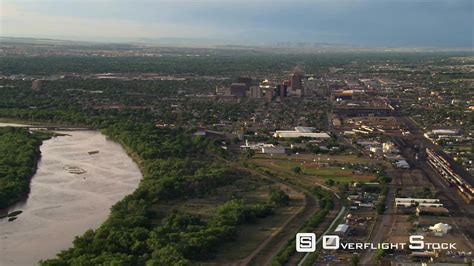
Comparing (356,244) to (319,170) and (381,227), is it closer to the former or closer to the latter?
(381,227)

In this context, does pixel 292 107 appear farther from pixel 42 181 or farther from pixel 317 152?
pixel 42 181

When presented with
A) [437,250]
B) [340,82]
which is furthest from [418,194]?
[340,82]

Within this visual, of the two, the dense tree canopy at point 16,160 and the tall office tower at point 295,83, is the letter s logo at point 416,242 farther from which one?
the tall office tower at point 295,83

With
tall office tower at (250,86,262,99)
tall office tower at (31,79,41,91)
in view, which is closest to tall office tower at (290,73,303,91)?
tall office tower at (250,86,262,99)

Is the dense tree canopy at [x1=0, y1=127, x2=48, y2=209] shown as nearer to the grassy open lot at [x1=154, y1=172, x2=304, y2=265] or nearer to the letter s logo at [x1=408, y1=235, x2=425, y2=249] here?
the grassy open lot at [x1=154, y1=172, x2=304, y2=265]

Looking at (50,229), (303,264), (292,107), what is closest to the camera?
(303,264)
